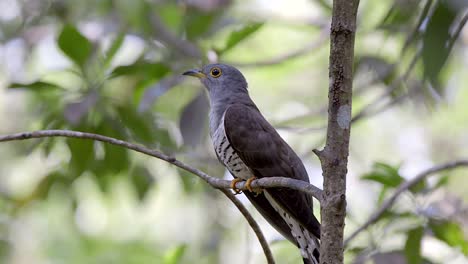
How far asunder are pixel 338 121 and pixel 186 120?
277 centimetres

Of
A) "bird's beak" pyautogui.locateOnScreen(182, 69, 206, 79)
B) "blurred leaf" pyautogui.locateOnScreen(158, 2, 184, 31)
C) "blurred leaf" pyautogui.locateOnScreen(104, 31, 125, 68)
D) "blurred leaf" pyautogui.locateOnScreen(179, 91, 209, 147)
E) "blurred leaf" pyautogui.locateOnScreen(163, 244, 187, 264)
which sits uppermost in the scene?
"blurred leaf" pyautogui.locateOnScreen(158, 2, 184, 31)

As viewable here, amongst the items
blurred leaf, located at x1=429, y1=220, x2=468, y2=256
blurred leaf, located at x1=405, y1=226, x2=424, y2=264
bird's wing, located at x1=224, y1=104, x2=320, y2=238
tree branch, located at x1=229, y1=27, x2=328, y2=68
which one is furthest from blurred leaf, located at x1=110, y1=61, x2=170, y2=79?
blurred leaf, located at x1=429, y1=220, x2=468, y2=256

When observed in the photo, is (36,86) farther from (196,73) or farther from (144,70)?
(196,73)

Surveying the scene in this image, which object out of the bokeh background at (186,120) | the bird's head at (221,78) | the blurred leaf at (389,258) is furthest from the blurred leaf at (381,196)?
the bird's head at (221,78)

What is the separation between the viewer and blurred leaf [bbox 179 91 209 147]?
A: 4938 mm

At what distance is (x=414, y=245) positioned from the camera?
4012 mm

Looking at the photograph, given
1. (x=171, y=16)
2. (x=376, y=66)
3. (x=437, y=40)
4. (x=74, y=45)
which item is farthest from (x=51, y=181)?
(x=437, y=40)

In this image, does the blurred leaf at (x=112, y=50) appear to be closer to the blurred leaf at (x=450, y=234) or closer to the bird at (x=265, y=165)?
the bird at (x=265, y=165)

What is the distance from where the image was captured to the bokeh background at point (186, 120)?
4.41m

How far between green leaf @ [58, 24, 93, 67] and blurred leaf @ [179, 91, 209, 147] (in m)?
0.88

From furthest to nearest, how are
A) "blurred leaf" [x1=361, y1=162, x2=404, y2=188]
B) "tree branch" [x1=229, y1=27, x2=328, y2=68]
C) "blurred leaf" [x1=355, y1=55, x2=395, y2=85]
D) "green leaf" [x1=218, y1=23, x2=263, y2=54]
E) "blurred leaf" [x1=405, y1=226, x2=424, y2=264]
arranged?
"tree branch" [x1=229, y1=27, x2=328, y2=68] → "green leaf" [x1=218, y1=23, x2=263, y2=54] → "blurred leaf" [x1=355, y1=55, x2=395, y2=85] → "blurred leaf" [x1=361, y1=162, x2=404, y2=188] → "blurred leaf" [x1=405, y1=226, x2=424, y2=264]

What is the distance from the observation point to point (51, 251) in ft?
25.5

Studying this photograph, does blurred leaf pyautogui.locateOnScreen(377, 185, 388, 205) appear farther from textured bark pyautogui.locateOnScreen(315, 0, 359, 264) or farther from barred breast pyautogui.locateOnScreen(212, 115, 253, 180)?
textured bark pyautogui.locateOnScreen(315, 0, 359, 264)

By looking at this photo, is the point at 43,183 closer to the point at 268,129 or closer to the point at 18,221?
the point at 268,129
